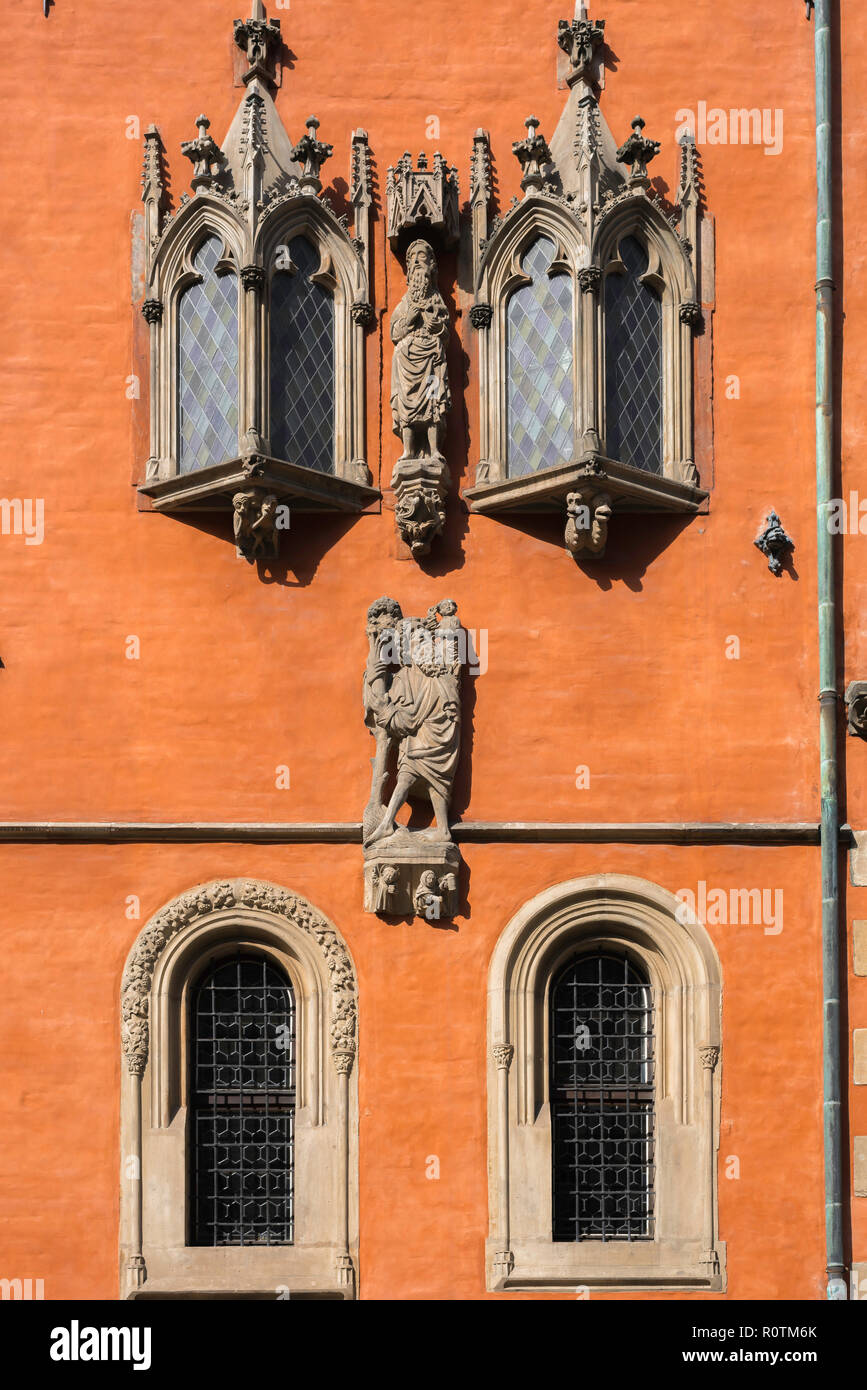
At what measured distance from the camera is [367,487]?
60.6ft

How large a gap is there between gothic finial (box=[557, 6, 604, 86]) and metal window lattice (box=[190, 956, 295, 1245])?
7.45 metres

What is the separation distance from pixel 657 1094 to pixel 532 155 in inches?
286

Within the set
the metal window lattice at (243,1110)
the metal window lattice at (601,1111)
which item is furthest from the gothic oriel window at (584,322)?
the metal window lattice at (243,1110)

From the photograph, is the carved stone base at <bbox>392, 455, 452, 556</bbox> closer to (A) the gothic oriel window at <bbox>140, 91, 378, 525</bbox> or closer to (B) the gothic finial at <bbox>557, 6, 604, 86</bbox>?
(A) the gothic oriel window at <bbox>140, 91, 378, 525</bbox>

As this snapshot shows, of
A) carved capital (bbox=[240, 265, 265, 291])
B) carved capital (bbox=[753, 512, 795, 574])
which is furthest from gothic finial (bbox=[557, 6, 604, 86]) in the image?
carved capital (bbox=[753, 512, 795, 574])

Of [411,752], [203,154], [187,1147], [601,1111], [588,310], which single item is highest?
[203,154]

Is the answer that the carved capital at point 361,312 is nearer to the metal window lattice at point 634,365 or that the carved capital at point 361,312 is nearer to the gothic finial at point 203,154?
the gothic finial at point 203,154

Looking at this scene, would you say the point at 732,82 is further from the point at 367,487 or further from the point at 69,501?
Answer: the point at 69,501

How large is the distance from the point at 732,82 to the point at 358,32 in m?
3.00

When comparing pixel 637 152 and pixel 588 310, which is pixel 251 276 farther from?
pixel 637 152

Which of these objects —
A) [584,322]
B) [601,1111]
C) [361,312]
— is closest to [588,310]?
[584,322]

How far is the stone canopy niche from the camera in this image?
58.4 ft

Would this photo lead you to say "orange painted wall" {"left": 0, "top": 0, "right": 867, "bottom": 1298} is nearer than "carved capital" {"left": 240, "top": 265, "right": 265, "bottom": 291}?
Yes

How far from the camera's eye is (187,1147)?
1764cm
